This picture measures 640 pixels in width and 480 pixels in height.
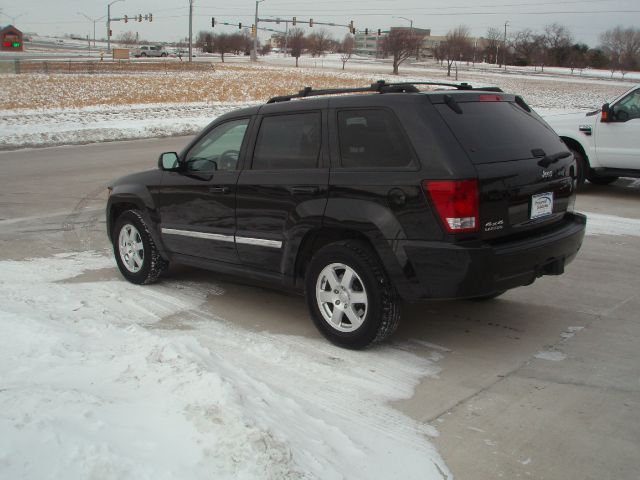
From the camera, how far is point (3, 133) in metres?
19.9

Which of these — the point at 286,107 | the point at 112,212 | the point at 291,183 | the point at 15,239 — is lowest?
the point at 15,239

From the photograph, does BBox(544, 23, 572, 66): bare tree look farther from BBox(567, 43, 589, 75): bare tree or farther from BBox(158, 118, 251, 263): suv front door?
BBox(158, 118, 251, 263): suv front door

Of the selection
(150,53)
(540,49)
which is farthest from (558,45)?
(150,53)

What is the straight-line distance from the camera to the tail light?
14.3ft

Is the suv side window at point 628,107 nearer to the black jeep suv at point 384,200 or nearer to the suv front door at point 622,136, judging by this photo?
the suv front door at point 622,136

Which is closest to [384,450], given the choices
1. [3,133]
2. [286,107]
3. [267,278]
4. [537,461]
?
[537,461]

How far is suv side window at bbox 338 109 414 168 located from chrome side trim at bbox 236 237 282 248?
32.8 inches

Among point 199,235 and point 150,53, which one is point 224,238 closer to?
point 199,235

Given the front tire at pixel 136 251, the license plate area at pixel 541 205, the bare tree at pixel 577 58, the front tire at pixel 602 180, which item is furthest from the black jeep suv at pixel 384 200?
the bare tree at pixel 577 58

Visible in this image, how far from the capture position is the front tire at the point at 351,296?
4.70 metres

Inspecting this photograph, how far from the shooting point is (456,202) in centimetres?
435

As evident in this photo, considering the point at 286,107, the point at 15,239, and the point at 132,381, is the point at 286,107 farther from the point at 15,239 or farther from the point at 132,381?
the point at 15,239

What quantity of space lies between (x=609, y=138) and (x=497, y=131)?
6.94 metres

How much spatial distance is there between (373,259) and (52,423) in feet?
7.55
